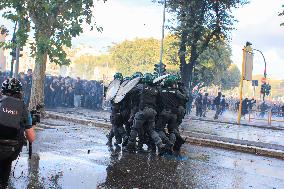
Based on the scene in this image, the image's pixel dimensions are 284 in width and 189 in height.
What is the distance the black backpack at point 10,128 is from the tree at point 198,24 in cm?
2369

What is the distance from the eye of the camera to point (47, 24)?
15820 mm

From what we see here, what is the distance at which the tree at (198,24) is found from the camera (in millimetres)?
27281

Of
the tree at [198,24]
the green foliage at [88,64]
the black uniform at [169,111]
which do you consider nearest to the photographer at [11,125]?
the black uniform at [169,111]

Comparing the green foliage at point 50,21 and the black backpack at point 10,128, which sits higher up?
the green foliage at point 50,21

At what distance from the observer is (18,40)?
15.5 metres

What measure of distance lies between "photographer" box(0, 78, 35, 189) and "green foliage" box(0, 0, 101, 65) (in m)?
11.0

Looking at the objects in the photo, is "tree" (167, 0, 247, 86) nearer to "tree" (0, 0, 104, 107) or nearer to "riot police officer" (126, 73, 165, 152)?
"tree" (0, 0, 104, 107)

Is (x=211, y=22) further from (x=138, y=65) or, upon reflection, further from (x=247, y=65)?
(x=138, y=65)

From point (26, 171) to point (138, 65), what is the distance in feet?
231

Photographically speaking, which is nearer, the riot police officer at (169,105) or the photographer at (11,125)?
the photographer at (11,125)

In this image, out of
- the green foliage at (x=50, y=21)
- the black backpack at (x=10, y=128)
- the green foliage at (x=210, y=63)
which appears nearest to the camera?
the black backpack at (x=10, y=128)

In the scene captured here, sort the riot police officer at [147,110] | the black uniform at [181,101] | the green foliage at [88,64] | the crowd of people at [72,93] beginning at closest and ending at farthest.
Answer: the riot police officer at [147,110] < the black uniform at [181,101] < the crowd of people at [72,93] < the green foliage at [88,64]

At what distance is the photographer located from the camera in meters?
3.94

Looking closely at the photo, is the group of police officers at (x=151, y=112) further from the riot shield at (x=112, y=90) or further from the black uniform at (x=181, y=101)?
the riot shield at (x=112, y=90)
